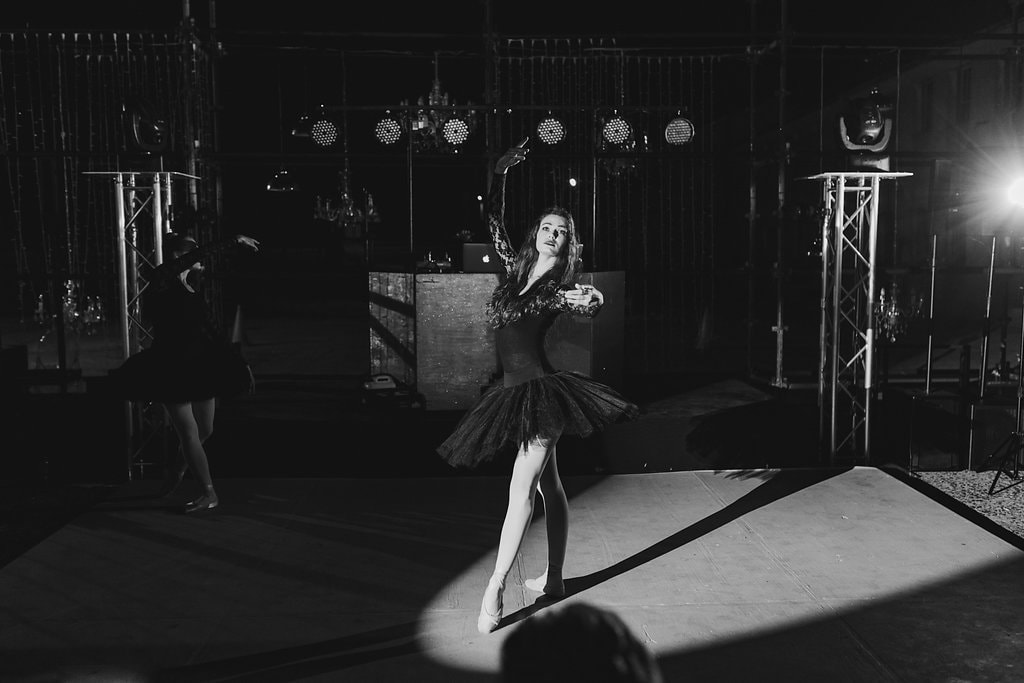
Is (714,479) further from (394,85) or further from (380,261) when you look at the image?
(380,261)

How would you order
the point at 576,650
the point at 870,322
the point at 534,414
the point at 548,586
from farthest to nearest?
the point at 870,322 < the point at 548,586 < the point at 534,414 < the point at 576,650

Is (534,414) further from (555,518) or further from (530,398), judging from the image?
(555,518)

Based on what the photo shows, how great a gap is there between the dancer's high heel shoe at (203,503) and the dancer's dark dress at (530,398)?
7.09 ft

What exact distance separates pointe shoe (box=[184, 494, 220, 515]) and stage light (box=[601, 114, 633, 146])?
666 centimetres

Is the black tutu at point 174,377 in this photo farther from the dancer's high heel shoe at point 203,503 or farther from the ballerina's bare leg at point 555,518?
the ballerina's bare leg at point 555,518

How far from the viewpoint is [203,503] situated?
5520mm

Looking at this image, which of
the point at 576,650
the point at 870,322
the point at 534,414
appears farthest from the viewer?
the point at 870,322

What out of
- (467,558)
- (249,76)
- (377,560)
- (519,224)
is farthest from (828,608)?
(249,76)

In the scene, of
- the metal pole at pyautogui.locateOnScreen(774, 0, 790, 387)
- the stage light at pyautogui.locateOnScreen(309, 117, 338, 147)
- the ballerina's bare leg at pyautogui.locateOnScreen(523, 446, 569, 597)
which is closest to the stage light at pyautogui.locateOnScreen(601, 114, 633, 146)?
the metal pole at pyautogui.locateOnScreen(774, 0, 790, 387)

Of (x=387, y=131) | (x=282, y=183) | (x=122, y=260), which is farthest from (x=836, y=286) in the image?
(x=282, y=183)

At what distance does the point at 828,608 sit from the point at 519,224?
9731mm

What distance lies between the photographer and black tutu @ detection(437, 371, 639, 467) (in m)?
3.81

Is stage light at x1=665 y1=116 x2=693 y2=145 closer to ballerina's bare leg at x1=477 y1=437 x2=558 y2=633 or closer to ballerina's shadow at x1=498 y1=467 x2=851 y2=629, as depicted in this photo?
ballerina's shadow at x1=498 y1=467 x2=851 y2=629

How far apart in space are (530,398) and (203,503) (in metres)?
2.70
